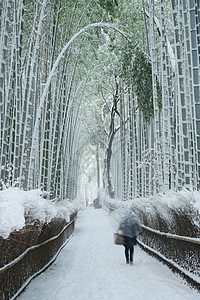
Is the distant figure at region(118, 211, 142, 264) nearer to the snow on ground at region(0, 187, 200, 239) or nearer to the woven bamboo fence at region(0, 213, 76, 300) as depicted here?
the snow on ground at region(0, 187, 200, 239)

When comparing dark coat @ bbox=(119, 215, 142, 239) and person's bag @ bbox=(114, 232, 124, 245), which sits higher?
dark coat @ bbox=(119, 215, 142, 239)

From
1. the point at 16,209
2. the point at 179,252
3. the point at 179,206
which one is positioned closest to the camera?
the point at 16,209

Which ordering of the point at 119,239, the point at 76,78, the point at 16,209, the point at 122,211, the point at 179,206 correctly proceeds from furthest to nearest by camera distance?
the point at 76,78, the point at 122,211, the point at 119,239, the point at 179,206, the point at 16,209

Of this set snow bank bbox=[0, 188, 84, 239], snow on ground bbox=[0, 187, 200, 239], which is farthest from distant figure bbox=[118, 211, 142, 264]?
snow bank bbox=[0, 188, 84, 239]

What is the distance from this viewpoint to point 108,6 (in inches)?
265

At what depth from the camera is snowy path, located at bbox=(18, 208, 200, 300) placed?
3627 mm

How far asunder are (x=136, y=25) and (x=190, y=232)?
6955mm

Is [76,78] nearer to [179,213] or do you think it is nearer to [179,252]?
[179,252]

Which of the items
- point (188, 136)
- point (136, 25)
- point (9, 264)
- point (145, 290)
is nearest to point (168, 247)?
point (145, 290)

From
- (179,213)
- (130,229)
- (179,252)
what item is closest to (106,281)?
(179,252)

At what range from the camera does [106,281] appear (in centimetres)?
434

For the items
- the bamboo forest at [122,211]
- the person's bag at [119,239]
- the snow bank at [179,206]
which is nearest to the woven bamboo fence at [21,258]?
the bamboo forest at [122,211]

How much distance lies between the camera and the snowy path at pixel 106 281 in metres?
3.63

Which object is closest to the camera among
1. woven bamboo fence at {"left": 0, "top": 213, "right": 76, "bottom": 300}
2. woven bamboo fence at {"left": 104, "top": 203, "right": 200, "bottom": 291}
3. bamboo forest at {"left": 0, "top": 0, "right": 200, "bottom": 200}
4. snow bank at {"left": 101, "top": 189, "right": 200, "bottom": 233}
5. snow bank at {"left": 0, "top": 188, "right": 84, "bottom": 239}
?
snow bank at {"left": 0, "top": 188, "right": 84, "bottom": 239}
